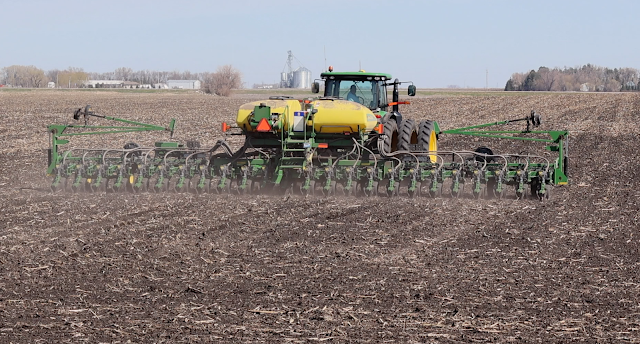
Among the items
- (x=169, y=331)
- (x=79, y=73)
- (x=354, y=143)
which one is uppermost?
(x=79, y=73)

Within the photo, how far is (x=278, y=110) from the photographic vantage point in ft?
42.5

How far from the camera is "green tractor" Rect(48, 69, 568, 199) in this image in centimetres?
1268

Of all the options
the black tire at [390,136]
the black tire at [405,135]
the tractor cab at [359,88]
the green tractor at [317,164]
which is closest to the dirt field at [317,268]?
the green tractor at [317,164]

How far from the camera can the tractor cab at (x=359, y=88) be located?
14289mm

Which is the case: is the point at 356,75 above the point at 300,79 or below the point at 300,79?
below

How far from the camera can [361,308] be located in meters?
6.30

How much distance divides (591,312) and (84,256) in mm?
4701

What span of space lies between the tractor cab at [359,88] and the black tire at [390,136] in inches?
20.1

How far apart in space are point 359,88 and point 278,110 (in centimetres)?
205

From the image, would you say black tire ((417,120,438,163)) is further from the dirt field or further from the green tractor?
the dirt field

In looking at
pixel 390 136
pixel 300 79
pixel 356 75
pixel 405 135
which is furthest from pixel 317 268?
pixel 300 79

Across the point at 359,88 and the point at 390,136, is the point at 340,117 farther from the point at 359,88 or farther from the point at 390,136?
the point at 359,88

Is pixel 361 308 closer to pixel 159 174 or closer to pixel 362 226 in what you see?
pixel 362 226

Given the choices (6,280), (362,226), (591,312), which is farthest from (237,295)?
(362,226)
